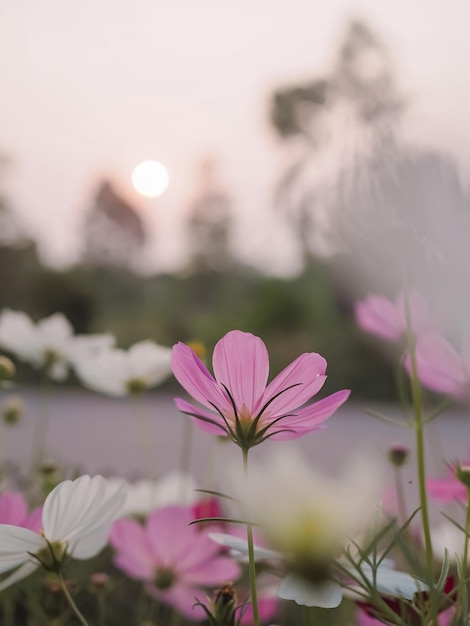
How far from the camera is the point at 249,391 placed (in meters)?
0.20

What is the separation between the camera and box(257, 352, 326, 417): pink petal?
0.62 ft

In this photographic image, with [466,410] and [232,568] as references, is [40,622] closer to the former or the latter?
[232,568]

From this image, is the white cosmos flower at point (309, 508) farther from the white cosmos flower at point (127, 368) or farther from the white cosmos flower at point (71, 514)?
the white cosmos flower at point (127, 368)

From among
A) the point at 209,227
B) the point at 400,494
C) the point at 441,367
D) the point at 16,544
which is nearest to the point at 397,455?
the point at 400,494

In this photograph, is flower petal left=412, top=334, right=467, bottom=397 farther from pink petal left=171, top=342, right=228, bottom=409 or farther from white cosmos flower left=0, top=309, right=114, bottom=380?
white cosmos flower left=0, top=309, right=114, bottom=380

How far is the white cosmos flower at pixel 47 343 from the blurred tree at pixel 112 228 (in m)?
10.8

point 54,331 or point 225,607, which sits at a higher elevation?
point 54,331

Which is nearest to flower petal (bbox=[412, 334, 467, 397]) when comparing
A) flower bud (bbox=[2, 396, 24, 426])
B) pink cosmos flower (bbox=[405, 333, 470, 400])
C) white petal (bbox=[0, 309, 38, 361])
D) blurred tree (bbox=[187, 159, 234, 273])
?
pink cosmos flower (bbox=[405, 333, 470, 400])

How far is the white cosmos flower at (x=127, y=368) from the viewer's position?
1.22ft

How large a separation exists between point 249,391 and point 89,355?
0.83ft

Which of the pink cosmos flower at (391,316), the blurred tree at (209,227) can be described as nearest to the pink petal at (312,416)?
the pink cosmos flower at (391,316)

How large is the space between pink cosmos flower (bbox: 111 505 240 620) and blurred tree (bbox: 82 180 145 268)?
11.0 meters

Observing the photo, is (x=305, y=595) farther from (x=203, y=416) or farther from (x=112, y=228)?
(x=112, y=228)

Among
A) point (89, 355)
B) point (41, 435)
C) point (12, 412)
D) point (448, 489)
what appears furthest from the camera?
point (41, 435)
